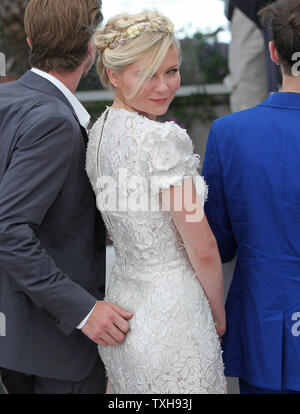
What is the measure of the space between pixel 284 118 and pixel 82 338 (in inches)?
32.2

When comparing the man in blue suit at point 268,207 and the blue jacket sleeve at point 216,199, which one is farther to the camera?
the blue jacket sleeve at point 216,199

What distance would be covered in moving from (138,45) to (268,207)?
55 centimetres

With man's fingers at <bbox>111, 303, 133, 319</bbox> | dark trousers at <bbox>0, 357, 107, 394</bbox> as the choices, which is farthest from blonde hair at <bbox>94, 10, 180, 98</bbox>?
dark trousers at <bbox>0, 357, 107, 394</bbox>

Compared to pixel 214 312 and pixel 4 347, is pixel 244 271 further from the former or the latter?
pixel 4 347

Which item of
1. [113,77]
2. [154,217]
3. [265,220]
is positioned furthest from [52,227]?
[265,220]

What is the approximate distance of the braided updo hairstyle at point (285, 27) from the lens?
168 cm

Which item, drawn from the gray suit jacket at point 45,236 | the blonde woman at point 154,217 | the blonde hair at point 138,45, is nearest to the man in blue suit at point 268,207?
the blonde woman at point 154,217

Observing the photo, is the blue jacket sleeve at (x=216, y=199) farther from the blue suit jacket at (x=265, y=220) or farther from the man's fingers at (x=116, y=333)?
the man's fingers at (x=116, y=333)

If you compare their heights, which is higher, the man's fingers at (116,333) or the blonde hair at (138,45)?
the blonde hair at (138,45)

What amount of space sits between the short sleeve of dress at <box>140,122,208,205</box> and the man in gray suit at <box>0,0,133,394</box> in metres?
0.21

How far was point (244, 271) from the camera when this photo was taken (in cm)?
183

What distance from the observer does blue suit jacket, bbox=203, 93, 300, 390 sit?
5.64 ft

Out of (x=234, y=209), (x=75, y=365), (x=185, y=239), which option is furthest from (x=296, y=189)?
(x=75, y=365)

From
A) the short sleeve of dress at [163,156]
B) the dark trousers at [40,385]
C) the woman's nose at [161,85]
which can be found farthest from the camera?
the dark trousers at [40,385]
